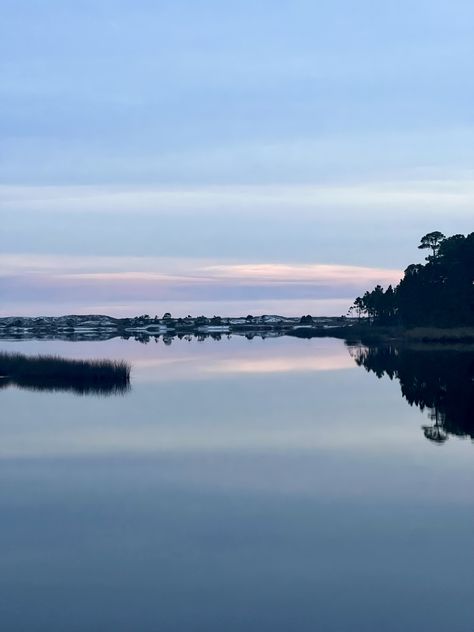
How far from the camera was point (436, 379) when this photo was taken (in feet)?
178

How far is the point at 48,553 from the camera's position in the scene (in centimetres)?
1806

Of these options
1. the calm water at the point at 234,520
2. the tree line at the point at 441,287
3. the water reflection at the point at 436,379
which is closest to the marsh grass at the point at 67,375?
the calm water at the point at 234,520

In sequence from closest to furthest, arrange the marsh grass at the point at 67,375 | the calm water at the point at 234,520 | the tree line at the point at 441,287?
the calm water at the point at 234,520 < the marsh grass at the point at 67,375 < the tree line at the point at 441,287

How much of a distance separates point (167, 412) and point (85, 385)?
30.6 feet

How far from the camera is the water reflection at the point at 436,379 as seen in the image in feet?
116

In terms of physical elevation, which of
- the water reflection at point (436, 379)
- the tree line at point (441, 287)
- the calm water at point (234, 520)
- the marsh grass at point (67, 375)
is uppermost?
the tree line at point (441, 287)

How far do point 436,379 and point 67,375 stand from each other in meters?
24.0

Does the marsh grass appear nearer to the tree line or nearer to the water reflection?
the water reflection

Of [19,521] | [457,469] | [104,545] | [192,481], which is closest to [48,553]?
[104,545]

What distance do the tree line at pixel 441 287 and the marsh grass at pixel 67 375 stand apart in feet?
199

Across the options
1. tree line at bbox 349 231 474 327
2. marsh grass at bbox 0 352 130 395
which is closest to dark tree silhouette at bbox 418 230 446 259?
tree line at bbox 349 231 474 327

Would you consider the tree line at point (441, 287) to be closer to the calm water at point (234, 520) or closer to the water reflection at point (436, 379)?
the water reflection at point (436, 379)

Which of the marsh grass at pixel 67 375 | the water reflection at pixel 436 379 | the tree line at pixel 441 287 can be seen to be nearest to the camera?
the water reflection at pixel 436 379

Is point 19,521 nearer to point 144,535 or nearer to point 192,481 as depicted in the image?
point 144,535
